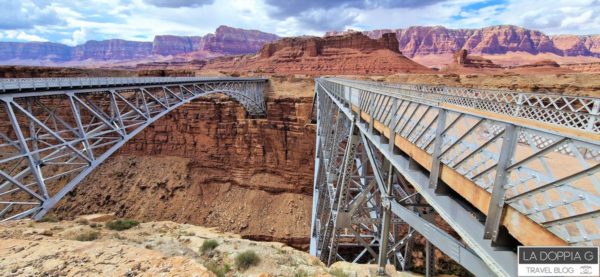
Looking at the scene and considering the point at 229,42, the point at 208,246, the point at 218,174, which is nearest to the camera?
the point at 208,246

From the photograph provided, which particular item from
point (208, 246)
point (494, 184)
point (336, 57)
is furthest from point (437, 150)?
point (336, 57)

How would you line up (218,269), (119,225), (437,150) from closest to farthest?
1. (437,150)
2. (218,269)
3. (119,225)

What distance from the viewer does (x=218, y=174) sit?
33.0 m

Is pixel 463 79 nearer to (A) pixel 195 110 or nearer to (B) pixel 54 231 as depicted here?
(A) pixel 195 110

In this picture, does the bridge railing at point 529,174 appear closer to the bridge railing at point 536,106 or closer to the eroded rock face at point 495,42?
the bridge railing at point 536,106

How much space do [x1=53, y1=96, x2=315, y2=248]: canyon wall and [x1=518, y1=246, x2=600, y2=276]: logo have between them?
80.1 feet

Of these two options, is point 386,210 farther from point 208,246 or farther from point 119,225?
point 119,225

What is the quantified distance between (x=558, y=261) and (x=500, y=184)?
2.47ft

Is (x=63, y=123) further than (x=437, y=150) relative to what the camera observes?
Yes

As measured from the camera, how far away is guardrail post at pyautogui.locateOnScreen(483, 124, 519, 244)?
102 inches

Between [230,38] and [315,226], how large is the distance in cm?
17978

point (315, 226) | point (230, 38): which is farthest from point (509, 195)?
point (230, 38)

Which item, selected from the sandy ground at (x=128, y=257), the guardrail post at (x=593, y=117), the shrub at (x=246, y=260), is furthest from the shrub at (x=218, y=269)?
the guardrail post at (x=593, y=117)

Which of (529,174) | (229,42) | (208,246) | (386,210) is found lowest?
(208,246)
